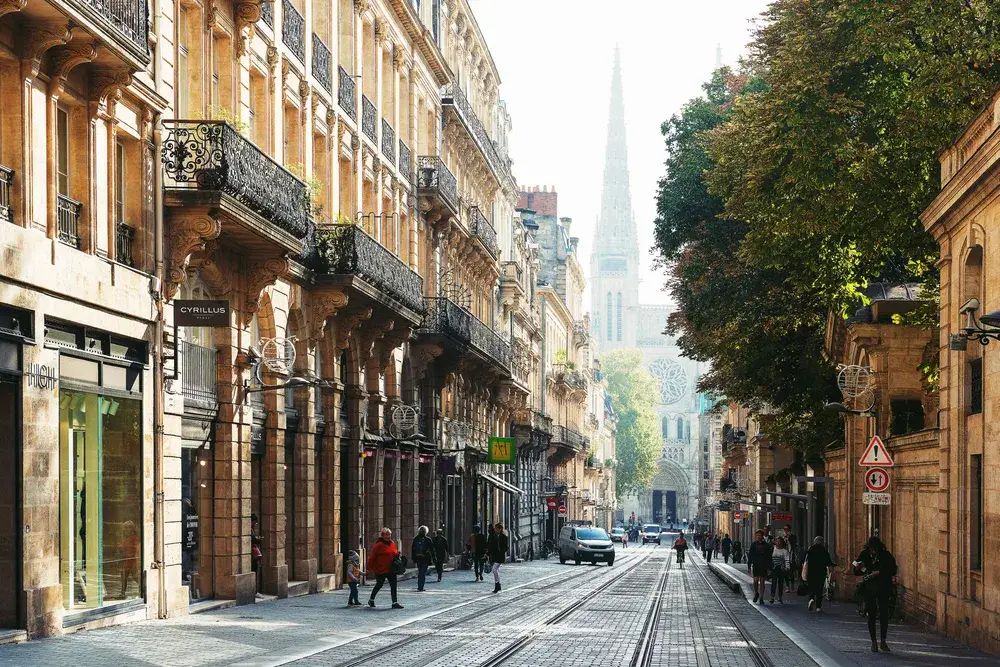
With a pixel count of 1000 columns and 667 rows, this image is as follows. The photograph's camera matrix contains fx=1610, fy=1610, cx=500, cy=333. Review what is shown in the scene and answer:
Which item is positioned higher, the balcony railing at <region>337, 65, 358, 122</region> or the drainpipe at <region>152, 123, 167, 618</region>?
the balcony railing at <region>337, 65, 358, 122</region>

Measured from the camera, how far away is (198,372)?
1000 inches

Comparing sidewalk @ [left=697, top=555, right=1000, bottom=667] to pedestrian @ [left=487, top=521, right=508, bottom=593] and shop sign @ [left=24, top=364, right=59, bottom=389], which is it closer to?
pedestrian @ [left=487, top=521, right=508, bottom=593]

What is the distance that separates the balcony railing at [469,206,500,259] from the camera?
2081 inches

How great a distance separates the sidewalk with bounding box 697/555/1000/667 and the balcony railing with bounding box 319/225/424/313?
10271 mm

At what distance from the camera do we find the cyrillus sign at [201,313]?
23266mm

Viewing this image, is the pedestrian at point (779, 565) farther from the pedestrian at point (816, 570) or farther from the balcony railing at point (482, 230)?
the balcony railing at point (482, 230)

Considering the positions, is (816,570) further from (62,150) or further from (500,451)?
(500,451)

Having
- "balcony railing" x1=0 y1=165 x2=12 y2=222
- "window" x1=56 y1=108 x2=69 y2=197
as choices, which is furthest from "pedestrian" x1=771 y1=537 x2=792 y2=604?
"balcony railing" x1=0 y1=165 x2=12 y2=222

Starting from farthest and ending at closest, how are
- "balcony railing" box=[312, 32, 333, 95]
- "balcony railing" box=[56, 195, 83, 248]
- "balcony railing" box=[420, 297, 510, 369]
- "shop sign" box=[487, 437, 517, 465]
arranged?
"shop sign" box=[487, 437, 517, 465] < "balcony railing" box=[420, 297, 510, 369] < "balcony railing" box=[312, 32, 333, 95] < "balcony railing" box=[56, 195, 83, 248]

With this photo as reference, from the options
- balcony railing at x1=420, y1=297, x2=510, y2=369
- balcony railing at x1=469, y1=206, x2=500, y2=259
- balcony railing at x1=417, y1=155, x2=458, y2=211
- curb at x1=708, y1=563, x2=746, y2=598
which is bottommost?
curb at x1=708, y1=563, x2=746, y2=598

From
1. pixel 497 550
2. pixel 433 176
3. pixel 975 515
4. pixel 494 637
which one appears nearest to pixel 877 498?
pixel 975 515

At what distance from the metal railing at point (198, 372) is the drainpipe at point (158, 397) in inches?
59.8

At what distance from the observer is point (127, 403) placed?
22.0 meters

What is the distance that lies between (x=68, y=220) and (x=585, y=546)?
46480 mm
